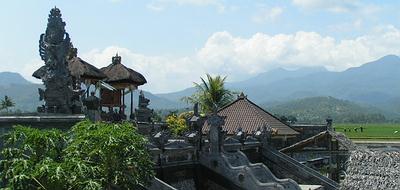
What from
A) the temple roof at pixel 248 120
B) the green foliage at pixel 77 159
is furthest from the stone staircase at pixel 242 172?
the temple roof at pixel 248 120

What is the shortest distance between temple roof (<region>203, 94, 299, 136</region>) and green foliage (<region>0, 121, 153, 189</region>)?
22.2 metres

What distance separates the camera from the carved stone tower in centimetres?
1831

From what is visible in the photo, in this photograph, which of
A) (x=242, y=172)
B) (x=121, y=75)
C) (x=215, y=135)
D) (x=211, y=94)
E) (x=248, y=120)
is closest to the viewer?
(x=242, y=172)

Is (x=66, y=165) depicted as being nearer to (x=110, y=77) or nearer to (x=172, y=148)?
(x=172, y=148)

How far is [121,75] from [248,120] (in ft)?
28.1

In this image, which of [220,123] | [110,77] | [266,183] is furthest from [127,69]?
[266,183]

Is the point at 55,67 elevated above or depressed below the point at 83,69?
below

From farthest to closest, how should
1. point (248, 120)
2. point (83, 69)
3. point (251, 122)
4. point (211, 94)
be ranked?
point (211, 94) < point (248, 120) < point (251, 122) < point (83, 69)

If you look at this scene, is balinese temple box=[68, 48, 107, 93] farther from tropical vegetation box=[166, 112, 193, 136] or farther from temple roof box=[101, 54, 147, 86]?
tropical vegetation box=[166, 112, 193, 136]

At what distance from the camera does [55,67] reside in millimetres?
18375

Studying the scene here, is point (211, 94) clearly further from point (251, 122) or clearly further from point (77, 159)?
point (77, 159)

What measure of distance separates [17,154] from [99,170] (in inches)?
66.5

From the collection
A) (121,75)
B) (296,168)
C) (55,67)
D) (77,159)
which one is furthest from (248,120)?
(77,159)

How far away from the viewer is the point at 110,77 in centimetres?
3303
